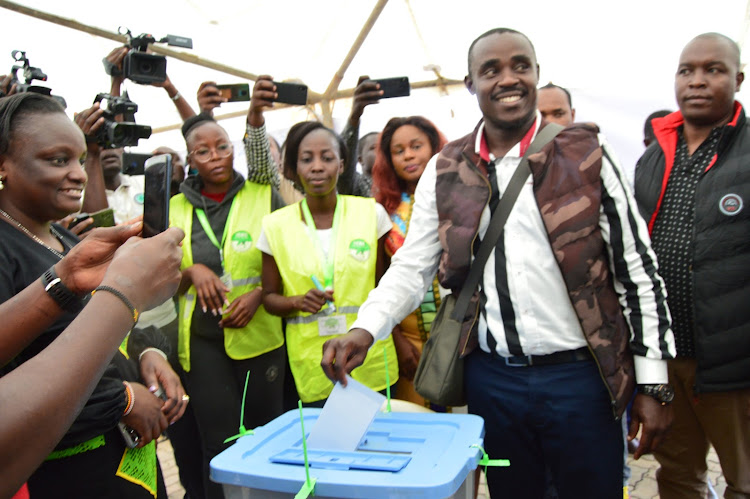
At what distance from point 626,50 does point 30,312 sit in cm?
551

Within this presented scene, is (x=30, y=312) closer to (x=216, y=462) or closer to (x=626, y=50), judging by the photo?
(x=216, y=462)

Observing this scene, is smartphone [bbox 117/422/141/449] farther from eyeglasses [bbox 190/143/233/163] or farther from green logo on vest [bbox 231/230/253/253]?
→ eyeglasses [bbox 190/143/233/163]

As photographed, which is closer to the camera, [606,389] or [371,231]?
[606,389]

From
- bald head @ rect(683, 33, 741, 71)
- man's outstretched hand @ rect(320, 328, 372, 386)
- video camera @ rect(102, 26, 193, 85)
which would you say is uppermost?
video camera @ rect(102, 26, 193, 85)

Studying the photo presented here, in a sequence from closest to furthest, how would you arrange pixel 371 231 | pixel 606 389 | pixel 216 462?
1. pixel 216 462
2. pixel 606 389
3. pixel 371 231

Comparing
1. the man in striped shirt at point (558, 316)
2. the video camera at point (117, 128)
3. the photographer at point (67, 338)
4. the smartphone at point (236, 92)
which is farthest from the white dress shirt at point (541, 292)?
the smartphone at point (236, 92)

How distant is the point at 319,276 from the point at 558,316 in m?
1.29

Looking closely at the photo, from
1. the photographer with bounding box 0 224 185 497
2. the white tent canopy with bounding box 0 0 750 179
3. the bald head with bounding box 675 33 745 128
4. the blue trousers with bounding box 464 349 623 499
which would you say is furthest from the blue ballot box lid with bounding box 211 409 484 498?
the white tent canopy with bounding box 0 0 750 179

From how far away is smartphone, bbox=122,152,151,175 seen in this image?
10.0 ft

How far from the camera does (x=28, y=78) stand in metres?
2.30

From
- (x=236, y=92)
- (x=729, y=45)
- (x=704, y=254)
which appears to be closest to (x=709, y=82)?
(x=729, y=45)

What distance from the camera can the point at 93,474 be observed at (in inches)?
58.7

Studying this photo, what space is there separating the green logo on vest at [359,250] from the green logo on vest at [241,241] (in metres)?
0.58

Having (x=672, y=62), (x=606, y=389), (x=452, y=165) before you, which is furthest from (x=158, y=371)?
(x=672, y=62)
